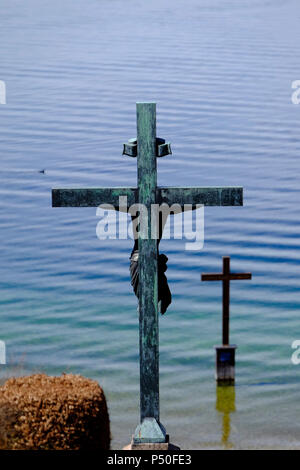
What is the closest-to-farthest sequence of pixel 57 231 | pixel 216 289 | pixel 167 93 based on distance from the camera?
pixel 216 289 < pixel 57 231 < pixel 167 93

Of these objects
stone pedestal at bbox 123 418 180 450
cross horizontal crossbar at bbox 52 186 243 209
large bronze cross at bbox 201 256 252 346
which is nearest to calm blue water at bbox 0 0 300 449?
large bronze cross at bbox 201 256 252 346

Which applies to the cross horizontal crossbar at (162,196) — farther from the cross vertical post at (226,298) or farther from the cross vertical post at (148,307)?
the cross vertical post at (226,298)

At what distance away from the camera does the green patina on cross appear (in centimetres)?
1158

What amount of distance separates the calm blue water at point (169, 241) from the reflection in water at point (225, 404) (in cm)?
4

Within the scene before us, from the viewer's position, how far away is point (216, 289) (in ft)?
71.9

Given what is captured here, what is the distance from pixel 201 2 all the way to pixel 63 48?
3397cm

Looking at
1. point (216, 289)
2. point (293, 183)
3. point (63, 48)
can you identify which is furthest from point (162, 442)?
point (63, 48)

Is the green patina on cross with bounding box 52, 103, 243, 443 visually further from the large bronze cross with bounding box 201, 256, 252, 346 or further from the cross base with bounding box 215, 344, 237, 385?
the cross base with bounding box 215, 344, 237, 385

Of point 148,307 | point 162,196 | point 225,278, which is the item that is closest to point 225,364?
point 225,278

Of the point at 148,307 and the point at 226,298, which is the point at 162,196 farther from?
the point at 226,298

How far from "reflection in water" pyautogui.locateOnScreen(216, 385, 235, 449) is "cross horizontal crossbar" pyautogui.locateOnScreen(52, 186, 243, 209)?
14.6 feet

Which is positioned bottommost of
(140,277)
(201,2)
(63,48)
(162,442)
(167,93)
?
(162,442)

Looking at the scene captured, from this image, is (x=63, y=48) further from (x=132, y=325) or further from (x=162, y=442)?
(x=162, y=442)

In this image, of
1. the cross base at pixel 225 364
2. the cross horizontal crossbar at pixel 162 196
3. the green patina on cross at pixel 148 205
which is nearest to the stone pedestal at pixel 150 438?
the green patina on cross at pixel 148 205
